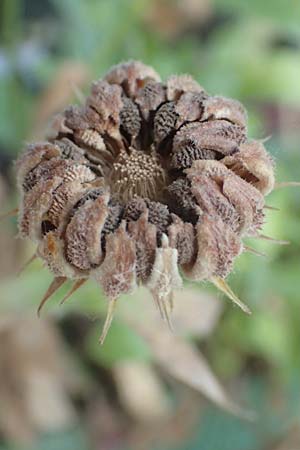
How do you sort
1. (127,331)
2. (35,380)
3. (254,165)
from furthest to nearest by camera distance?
1. (35,380)
2. (127,331)
3. (254,165)

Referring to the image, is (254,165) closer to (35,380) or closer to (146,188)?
(146,188)

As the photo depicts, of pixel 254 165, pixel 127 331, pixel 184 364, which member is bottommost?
pixel 184 364

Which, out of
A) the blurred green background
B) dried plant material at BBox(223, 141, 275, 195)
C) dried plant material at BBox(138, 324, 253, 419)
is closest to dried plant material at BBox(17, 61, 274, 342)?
dried plant material at BBox(223, 141, 275, 195)

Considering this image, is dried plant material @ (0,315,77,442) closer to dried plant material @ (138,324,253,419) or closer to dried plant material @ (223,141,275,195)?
dried plant material @ (138,324,253,419)

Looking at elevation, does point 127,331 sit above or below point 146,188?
below

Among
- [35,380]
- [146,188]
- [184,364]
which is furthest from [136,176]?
[35,380]

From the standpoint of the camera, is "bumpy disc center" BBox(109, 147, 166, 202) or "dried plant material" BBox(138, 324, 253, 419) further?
→ "dried plant material" BBox(138, 324, 253, 419)

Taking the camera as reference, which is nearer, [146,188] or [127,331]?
[146,188]
